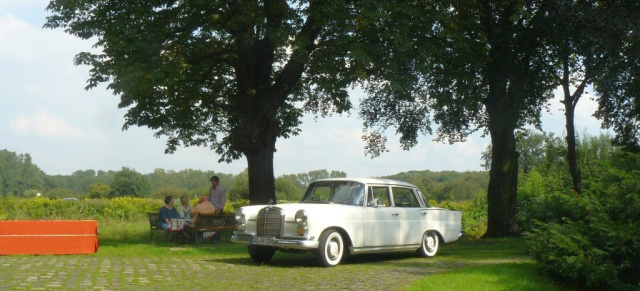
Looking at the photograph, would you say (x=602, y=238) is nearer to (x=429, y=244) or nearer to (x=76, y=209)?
(x=429, y=244)

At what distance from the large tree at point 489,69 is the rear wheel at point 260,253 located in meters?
7.46

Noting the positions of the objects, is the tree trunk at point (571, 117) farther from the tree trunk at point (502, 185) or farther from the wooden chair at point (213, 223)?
the wooden chair at point (213, 223)

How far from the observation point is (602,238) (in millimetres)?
11070

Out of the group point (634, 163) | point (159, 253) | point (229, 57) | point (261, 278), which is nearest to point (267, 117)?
point (229, 57)

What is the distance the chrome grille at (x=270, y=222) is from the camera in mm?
14352

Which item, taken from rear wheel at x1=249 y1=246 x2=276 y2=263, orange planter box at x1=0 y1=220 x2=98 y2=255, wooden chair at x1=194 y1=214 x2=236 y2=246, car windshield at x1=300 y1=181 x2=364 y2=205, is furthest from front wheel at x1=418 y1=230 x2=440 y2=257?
orange planter box at x1=0 y1=220 x2=98 y2=255

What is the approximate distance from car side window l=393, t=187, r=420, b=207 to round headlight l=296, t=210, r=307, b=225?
9.34ft

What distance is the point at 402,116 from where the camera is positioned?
29000mm

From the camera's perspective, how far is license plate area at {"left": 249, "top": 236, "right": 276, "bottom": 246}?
14217 millimetres

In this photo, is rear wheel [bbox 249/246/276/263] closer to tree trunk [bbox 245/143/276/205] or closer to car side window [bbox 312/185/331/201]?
car side window [bbox 312/185/331/201]

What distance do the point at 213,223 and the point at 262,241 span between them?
18.4 feet

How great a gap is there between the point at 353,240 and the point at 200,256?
3.99m

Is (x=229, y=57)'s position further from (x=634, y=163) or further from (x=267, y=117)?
(x=634, y=163)

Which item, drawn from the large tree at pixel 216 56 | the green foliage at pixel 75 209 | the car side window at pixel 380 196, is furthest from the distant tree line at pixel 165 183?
the car side window at pixel 380 196
